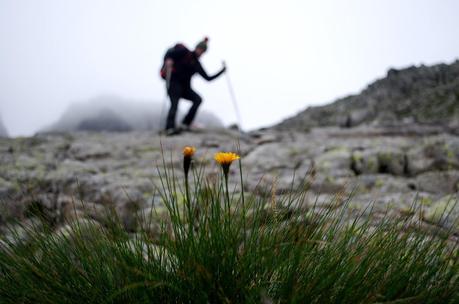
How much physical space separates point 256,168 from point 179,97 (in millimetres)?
3828

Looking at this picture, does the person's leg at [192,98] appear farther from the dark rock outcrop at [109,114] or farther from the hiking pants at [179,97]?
the dark rock outcrop at [109,114]

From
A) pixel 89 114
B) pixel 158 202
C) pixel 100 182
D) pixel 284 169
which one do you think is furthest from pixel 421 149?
pixel 89 114

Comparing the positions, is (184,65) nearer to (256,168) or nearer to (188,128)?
(188,128)

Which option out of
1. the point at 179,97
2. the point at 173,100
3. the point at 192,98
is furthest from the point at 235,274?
the point at 192,98

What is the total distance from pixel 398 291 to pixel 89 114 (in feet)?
275

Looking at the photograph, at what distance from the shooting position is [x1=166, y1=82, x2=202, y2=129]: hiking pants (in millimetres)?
8484

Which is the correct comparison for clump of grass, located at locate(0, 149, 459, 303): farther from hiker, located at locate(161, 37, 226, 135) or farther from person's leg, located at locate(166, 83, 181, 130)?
person's leg, located at locate(166, 83, 181, 130)

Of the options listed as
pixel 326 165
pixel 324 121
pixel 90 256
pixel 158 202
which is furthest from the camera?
pixel 324 121

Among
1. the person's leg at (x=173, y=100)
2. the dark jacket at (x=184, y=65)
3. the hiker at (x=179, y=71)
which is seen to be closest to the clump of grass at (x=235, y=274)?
the hiker at (x=179, y=71)

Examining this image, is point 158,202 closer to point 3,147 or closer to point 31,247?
point 31,247

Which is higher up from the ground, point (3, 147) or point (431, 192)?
point (3, 147)

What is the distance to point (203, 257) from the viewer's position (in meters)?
1.36

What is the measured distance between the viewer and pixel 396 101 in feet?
88.1

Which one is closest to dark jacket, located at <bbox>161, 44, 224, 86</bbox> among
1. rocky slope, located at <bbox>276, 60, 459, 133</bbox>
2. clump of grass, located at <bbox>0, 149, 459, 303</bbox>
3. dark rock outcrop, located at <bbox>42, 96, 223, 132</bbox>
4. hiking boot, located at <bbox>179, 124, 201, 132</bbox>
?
hiking boot, located at <bbox>179, 124, 201, 132</bbox>
